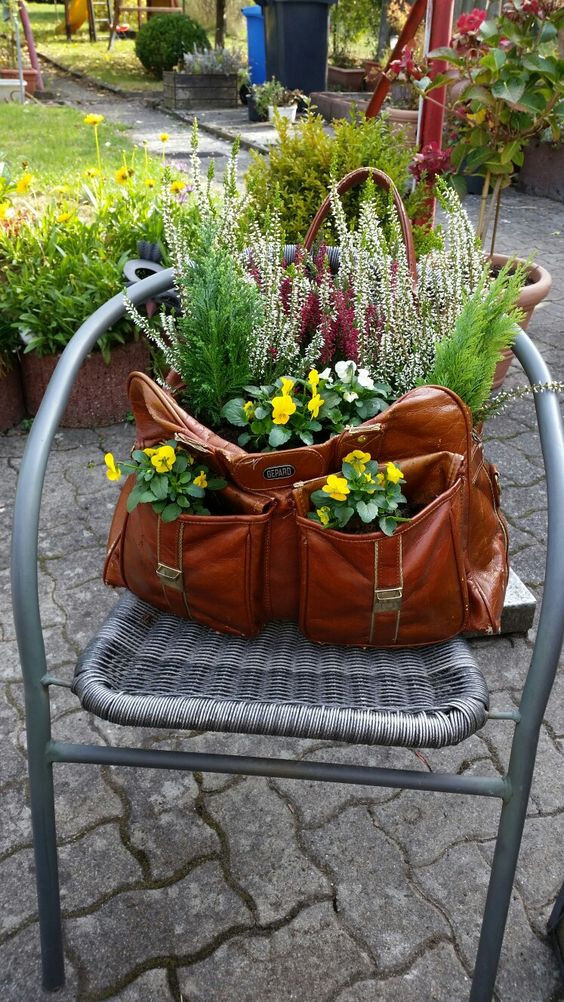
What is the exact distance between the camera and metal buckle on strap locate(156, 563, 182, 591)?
129 cm

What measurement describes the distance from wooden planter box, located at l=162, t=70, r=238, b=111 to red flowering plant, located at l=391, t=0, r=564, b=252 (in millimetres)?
7795

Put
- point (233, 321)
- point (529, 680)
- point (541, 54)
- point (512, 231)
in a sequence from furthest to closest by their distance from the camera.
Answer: point (512, 231) < point (541, 54) < point (233, 321) < point (529, 680)

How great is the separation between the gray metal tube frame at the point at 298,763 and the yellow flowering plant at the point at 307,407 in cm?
30

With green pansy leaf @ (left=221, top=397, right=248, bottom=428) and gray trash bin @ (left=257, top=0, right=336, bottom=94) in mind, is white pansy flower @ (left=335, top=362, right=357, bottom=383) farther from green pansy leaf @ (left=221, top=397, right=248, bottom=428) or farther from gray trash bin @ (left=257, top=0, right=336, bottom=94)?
gray trash bin @ (left=257, top=0, right=336, bottom=94)

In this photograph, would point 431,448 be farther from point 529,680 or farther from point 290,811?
point 290,811

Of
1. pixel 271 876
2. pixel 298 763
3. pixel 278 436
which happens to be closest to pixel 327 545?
pixel 278 436

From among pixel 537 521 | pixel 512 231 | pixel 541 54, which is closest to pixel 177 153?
pixel 512 231

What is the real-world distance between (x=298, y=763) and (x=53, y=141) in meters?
7.11

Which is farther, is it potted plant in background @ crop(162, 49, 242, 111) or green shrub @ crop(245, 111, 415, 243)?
potted plant in background @ crop(162, 49, 242, 111)

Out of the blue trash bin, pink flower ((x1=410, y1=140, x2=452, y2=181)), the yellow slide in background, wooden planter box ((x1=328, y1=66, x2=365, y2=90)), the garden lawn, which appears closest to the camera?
pink flower ((x1=410, y1=140, x2=452, y2=181))

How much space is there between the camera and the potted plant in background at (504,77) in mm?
2490

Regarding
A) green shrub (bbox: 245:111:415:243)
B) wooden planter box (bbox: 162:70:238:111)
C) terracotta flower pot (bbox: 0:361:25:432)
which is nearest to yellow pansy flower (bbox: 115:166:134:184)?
green shrub (bbox: 245:111:415:243)

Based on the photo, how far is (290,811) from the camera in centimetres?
173

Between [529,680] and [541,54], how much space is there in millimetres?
2230
